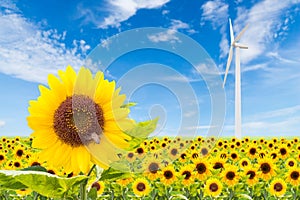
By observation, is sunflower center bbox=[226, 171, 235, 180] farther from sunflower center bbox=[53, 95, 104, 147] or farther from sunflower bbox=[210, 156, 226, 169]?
sunflower center bbox=[53, 95, 104, 147]

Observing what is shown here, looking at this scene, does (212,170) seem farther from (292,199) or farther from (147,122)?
(147,122)

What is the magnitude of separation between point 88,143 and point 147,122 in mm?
182

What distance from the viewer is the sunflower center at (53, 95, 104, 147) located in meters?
1.23

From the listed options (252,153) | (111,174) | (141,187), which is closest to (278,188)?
(141,187)

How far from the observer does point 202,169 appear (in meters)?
6.26

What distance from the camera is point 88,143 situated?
126 centimetres

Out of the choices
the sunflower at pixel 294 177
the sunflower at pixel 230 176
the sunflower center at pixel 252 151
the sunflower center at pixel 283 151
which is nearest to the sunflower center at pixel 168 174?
the sunflower at pixel 230 176

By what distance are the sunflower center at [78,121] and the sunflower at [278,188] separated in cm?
559

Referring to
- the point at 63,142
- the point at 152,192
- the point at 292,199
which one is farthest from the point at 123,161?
the point at 292,199

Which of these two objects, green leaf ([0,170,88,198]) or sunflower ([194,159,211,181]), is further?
sunflower ([194,159,211,181])

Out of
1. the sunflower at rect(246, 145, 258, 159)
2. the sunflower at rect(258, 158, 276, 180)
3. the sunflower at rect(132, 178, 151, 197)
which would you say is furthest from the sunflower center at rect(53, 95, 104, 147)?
the sunflower at rect(246, 145, 258, 159)

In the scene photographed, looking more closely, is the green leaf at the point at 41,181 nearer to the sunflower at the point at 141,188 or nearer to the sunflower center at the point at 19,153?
the sunflower at the point at 141,188

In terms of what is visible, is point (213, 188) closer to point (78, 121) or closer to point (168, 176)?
point (168, 176)

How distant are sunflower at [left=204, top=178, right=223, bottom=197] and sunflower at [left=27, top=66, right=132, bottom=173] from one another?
4.81m
